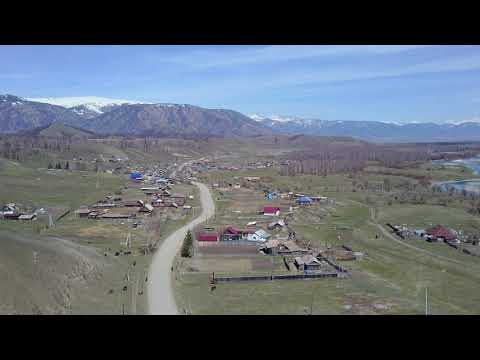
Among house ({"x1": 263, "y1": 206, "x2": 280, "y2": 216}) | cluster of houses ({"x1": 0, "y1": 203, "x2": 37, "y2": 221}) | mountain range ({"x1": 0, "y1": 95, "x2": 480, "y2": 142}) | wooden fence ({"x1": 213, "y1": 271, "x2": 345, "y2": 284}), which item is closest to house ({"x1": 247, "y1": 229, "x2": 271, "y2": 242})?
wooden fence ({"x1": 213, "y1": 271, "x2": 345, "y2": 284})

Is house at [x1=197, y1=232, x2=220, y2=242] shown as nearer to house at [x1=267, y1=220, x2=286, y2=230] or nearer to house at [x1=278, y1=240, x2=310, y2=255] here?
house at [x1=278, y1=240, x2=310, y2=255]

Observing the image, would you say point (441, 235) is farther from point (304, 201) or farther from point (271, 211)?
point (304, 201)

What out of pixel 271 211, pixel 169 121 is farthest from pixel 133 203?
pixel 169 121
